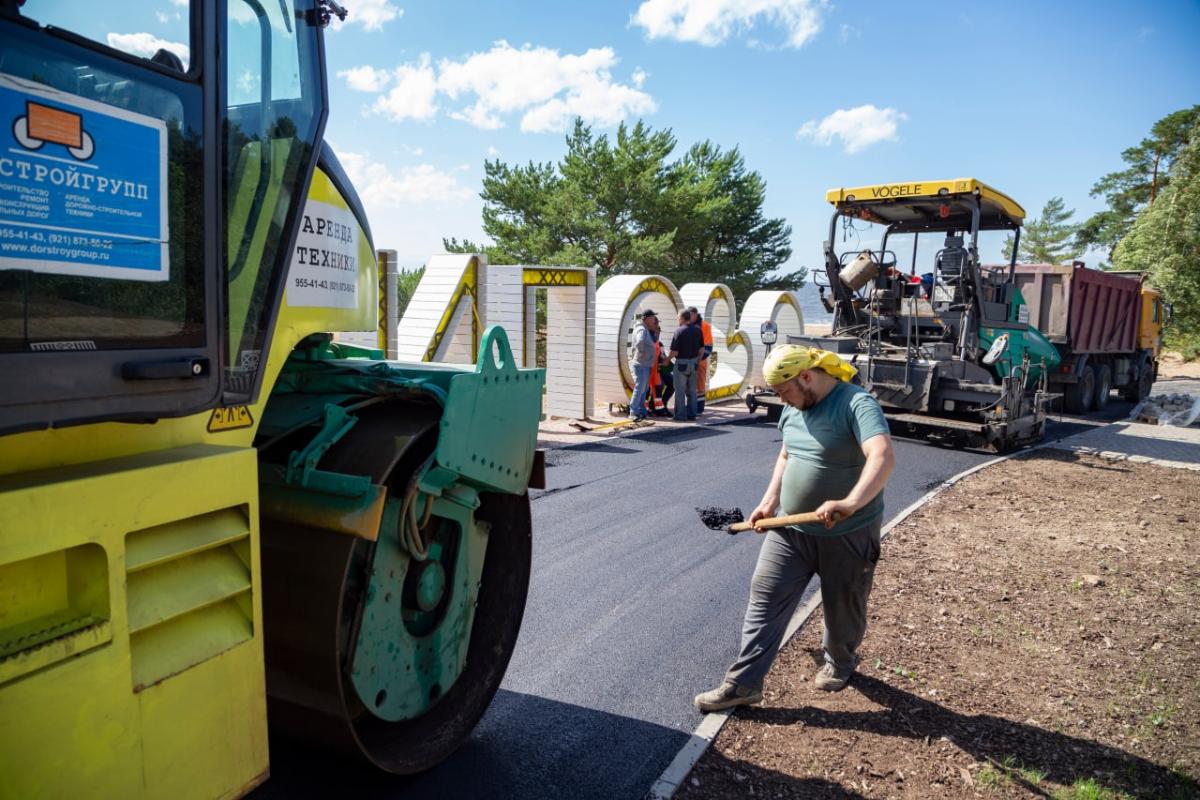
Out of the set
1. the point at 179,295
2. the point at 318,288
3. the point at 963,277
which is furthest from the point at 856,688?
the point at 963,277

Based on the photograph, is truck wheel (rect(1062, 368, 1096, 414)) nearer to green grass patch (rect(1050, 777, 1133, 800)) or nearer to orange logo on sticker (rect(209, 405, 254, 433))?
green grass patch (rect(1050, 777, 1133, 800))

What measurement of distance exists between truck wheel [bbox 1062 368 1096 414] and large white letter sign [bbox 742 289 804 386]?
204 inches

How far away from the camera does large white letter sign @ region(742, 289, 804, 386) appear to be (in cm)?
1684

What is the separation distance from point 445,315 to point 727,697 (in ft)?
24.0

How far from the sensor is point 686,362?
12695 millimetres

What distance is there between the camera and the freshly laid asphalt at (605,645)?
3057mm

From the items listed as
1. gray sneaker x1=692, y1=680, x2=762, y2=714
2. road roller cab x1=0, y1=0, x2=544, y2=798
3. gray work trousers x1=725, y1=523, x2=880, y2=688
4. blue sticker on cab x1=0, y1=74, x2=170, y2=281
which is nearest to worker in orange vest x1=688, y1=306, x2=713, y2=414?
gray work trousers x1=725, y1=523, x2=880, y2=688

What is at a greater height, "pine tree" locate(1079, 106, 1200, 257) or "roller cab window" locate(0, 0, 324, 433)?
"pine tree" locate(1079, 106, 1200, 257)

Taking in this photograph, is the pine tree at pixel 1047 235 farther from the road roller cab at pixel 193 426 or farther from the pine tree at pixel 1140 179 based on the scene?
the road roller cab at pixel 193 426

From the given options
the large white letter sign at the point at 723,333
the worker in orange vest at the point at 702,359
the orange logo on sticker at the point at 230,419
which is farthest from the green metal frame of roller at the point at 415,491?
the large white letter sign at the point at 723,333

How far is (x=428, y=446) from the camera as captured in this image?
9.14 feet

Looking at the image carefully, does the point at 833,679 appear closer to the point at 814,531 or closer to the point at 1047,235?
the point at 814,531

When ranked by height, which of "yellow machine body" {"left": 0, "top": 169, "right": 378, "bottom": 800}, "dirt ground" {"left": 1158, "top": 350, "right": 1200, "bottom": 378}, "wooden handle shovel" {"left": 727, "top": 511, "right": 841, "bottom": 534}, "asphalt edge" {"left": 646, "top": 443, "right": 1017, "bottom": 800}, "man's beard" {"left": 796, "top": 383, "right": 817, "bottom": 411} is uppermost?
"man's beard" {"left": 796, "top": 383, "right": 817, "bottom": 411}

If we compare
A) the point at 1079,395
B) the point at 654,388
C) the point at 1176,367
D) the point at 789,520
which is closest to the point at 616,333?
the point at 654,388
